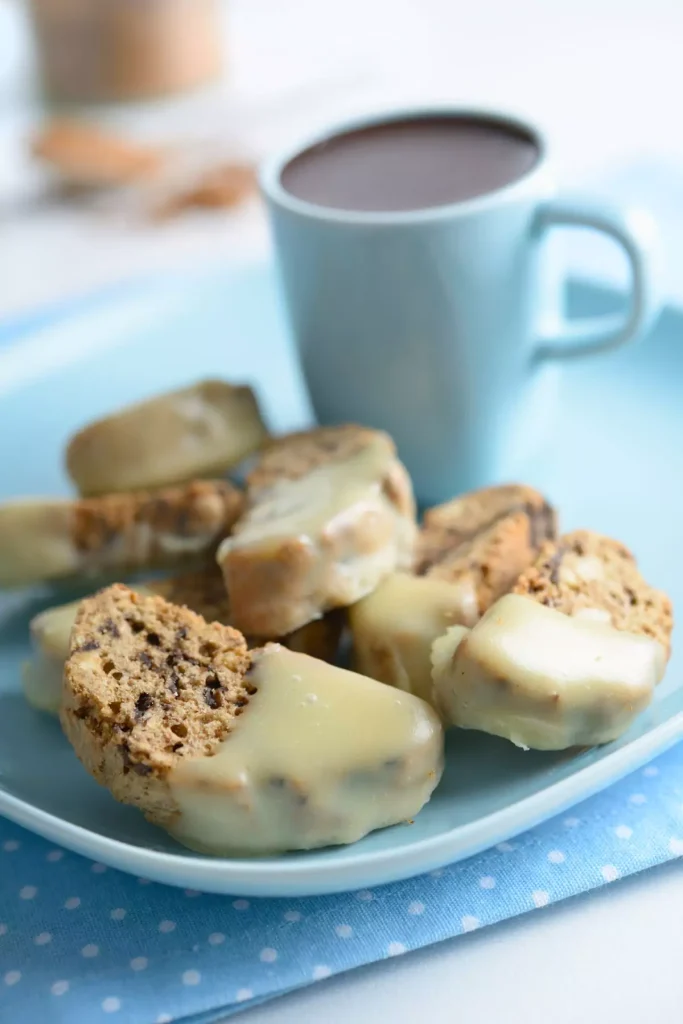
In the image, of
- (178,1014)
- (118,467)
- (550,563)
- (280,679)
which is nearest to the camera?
(178,1014)

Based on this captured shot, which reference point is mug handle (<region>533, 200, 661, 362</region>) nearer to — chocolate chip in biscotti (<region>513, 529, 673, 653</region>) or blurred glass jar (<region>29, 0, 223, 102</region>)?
chocolate chip in biscotti (<region>513, 529, 673, 653</region>)

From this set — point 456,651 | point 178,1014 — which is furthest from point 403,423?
point 178,1014

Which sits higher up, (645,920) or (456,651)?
(456,651)

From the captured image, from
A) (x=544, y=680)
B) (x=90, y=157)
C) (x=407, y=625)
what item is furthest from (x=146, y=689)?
(x=90, y=157)

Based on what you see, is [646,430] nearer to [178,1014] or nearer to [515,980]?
[515,980]

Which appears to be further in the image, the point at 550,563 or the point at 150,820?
the point at 550,563

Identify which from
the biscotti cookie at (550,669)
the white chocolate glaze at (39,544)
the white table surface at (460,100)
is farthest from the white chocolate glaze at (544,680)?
the white chocolate glaze at (39,544)

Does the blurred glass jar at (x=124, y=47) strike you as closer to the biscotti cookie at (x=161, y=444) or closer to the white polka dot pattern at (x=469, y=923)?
the biscotti cookie at (x=161, y=444)

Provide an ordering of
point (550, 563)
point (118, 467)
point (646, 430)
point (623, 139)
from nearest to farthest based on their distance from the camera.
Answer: point (550, 563)
point (118, 467)
point (646, 430)
point (623, 139)
